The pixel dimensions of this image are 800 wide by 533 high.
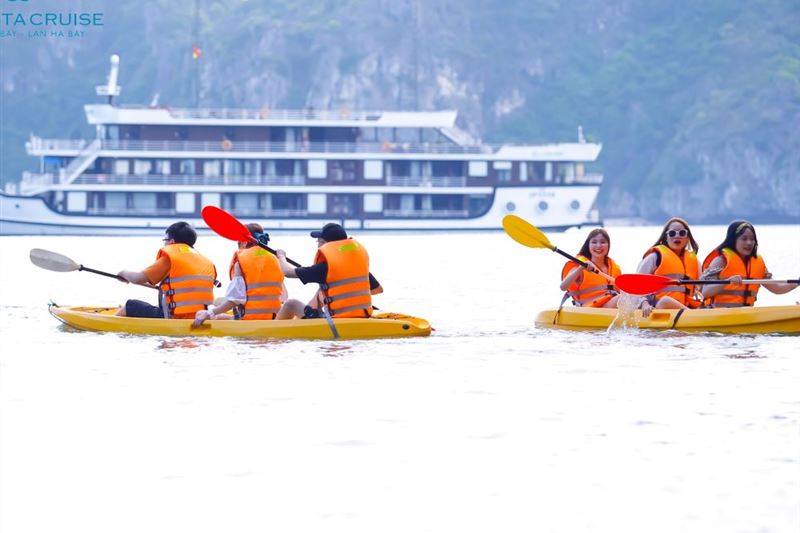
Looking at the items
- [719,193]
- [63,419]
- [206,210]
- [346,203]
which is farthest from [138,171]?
[719,193]

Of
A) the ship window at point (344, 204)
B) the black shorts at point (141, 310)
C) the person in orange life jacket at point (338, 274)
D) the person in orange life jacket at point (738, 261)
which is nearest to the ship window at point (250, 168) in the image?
the ship window at point (344, 204)

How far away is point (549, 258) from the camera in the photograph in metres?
53.0

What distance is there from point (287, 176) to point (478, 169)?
29.8ft

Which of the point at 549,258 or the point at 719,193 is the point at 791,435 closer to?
the point at 549,258

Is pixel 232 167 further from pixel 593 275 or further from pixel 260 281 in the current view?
pixel 260 281

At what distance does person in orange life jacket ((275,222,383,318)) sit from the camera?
49.0 ft

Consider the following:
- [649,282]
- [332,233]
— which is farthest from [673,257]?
[332,233]

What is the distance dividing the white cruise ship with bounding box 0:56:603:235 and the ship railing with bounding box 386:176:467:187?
0.05m

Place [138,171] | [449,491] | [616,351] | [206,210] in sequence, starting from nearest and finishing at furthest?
[449,491] → [616,351] → [206,210] → [138,171]

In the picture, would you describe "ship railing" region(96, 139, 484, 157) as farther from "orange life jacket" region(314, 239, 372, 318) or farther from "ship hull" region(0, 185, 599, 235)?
"orange life jacket" region(314, 239, 372, 318)

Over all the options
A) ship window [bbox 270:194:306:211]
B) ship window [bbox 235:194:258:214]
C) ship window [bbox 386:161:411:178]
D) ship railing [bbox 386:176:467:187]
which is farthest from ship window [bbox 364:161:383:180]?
ship window [bbox 235:194:258:214]

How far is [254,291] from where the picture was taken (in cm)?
1570

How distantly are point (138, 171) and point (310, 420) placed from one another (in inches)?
2460

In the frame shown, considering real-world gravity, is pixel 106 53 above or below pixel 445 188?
above
